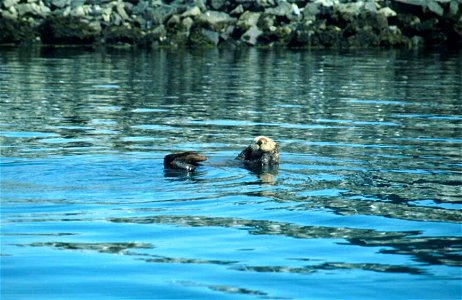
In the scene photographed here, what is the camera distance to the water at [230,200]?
687 centimetres

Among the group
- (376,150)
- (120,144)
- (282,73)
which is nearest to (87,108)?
(120,144)

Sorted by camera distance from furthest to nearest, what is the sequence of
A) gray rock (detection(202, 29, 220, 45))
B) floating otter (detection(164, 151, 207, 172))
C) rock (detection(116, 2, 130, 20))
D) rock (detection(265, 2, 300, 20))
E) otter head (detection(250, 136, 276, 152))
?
rock (detection(116, 2, 130, 20)) < rock (detection(265, 2, 300, 20)) < gray rock (detection(202, 29, 220, 45)) < otter head (detection(250, 136, 276, 152)) < floating otter (detection(164, 151, 207, 172))

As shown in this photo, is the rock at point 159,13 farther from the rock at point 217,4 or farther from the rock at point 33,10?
the rock at point 33,10

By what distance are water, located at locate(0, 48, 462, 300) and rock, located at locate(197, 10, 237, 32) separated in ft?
72.3

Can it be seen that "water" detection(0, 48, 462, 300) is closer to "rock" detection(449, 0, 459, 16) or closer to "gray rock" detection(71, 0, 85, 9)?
"rock" detection(449, 0, 459, 16)

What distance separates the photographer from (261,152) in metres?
11.4

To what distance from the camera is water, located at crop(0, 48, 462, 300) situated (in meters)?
6.87

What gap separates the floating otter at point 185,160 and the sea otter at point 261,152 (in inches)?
33.3

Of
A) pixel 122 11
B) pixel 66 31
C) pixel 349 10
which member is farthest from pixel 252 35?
pixel 66 31

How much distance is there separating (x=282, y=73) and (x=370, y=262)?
69.7 feet

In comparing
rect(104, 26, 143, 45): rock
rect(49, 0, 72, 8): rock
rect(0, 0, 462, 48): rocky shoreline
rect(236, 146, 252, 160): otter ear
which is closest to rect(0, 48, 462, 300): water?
rect(236, 146, 252, 160): otter ear

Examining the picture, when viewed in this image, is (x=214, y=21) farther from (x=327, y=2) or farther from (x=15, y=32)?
(x=15, y=32)

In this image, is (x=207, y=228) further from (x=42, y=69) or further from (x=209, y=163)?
(x=42, y=69)

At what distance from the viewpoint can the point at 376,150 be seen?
13.3 m
